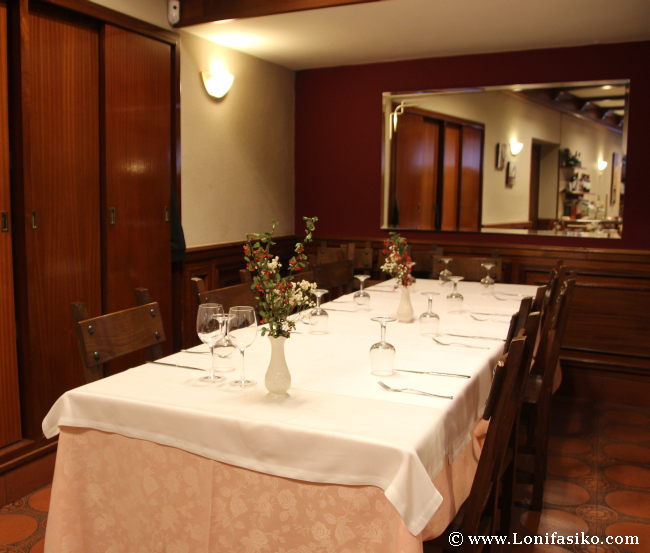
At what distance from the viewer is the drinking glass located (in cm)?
181

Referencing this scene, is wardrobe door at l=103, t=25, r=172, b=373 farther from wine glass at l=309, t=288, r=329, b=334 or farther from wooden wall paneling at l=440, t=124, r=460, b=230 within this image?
wooden wall paneling at l=440, t=124, r=460, b=230

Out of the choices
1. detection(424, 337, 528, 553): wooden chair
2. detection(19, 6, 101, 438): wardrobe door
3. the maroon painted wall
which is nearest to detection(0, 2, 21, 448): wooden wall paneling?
detection(19, 6, 101, 438): wardrobe door

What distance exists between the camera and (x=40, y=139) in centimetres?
318

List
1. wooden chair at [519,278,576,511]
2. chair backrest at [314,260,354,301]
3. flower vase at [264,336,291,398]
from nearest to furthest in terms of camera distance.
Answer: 1. flower vase at [264,336,291,398]
2. wooden chair at [519,278,576,511]
3. chair backrest at [314,260,354,301]

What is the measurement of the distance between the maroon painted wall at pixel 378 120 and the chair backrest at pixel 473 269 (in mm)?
831

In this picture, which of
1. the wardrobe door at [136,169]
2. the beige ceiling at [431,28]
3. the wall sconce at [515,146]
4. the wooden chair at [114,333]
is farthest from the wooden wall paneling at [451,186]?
the wooden chair at [114,333]

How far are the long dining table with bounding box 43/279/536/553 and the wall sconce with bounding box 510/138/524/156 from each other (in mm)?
3545

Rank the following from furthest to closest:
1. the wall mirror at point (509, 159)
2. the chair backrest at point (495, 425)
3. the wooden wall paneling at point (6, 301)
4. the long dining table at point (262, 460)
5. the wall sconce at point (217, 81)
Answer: the wall mirror at point (509, 159), the wall sconce at point (217, 81), the wooden wall paneling at point (6, 301), the chair backrest at point (495, 425), the long dining table at point (262, 460)

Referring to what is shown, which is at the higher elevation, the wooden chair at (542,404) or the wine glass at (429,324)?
the wine glass at (429,324)

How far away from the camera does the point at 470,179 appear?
5.50 metres

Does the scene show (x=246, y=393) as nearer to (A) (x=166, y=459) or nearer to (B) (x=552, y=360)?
(A) (x=166, y=459)

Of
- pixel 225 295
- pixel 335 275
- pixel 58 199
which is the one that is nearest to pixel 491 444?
pixel 225 295

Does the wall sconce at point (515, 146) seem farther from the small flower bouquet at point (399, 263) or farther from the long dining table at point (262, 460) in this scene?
the long dining table at point (262, 460)

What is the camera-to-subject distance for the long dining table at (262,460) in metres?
1.42
